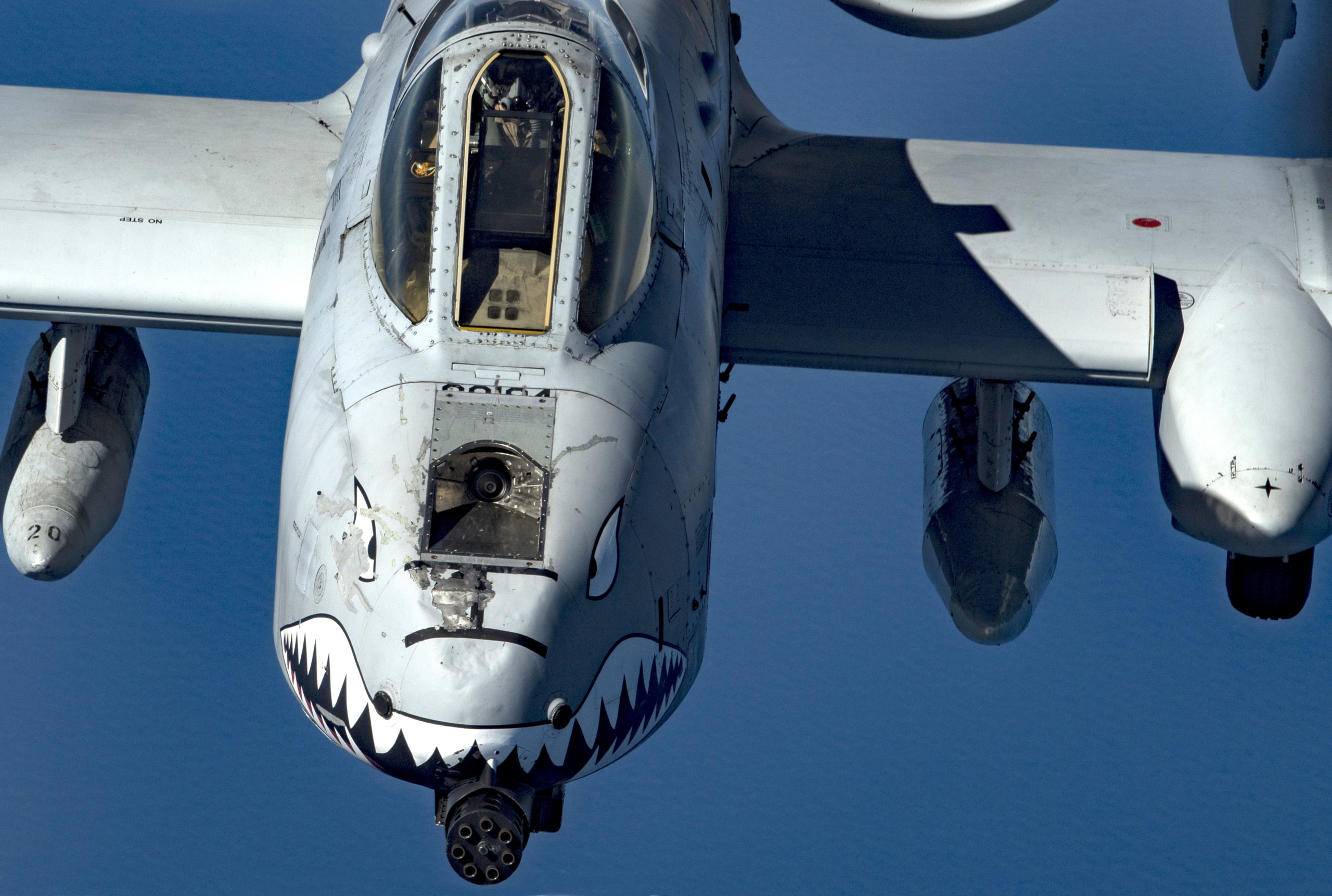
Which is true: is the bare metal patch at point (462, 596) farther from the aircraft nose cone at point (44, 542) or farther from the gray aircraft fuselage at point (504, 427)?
the aircraft nose cone at point (44, 542)

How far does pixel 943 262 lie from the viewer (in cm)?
1087

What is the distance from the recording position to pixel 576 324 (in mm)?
7727

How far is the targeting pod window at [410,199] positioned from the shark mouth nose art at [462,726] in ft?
5.40

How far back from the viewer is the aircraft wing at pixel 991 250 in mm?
10484

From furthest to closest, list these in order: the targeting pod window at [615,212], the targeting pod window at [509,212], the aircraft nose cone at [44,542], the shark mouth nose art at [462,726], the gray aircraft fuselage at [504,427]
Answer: the aircraft nose cone at [44,542] → the targeting pod window at [615,212] → the targeting pod window at [509,212] → the gray aircraft fuselage at [504,427] → the shark mouth nose art at [462,726]

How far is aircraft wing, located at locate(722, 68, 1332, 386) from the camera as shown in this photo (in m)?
10.5

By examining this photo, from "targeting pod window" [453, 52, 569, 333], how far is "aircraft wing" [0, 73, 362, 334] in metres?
2.47

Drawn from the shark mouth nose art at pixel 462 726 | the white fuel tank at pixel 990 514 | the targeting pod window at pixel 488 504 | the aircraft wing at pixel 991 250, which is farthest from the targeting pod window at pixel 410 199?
the white fuel tank at pixel 990 514

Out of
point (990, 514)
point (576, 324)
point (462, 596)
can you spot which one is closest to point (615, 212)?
point (576, 324)

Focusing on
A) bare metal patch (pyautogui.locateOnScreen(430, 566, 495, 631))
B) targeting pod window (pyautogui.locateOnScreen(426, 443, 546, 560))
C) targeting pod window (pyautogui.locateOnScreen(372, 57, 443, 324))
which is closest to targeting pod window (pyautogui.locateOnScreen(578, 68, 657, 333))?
targeting pod window (pyautogui.locateOnScreen(372, 57, 443, 324))

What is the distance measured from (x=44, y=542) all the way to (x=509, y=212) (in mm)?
4551

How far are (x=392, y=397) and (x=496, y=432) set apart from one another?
0.55 m

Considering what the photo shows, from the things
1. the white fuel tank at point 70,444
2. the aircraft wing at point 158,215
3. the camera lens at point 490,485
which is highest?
the aircraft wing at point 158,215

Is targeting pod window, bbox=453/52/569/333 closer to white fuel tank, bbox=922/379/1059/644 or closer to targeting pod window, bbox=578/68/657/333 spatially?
targeting pod window, bbox=578/68/657/333
